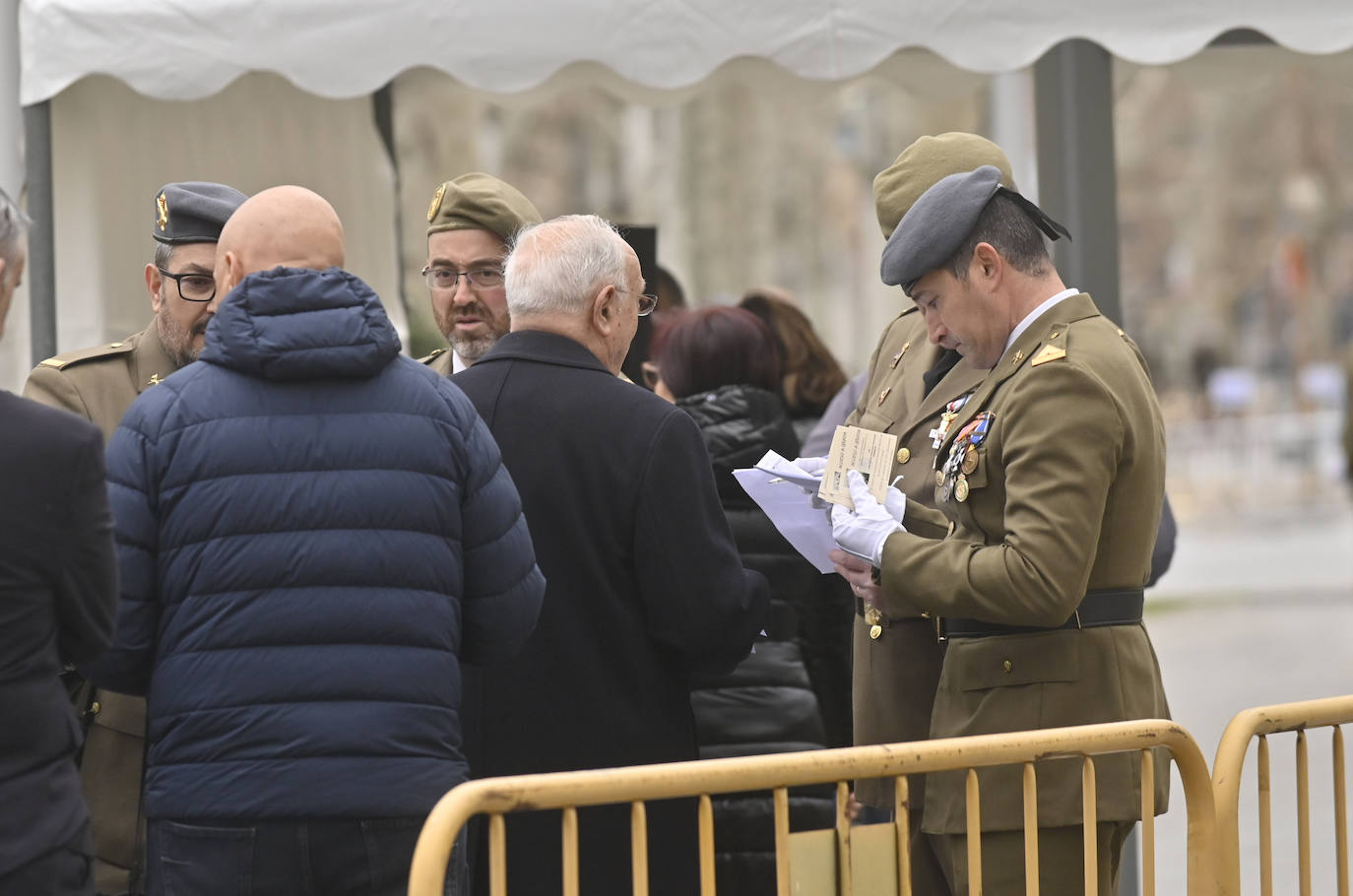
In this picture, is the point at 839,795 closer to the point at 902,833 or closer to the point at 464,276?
the point at 902,833

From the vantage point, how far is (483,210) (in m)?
4.46

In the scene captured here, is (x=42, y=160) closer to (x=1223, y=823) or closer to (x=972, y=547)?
(x=972, y=547)

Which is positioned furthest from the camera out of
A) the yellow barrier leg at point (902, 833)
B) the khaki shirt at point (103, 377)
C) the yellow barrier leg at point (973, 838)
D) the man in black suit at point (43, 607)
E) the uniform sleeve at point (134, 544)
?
the khaki shirt at point (103, 377)

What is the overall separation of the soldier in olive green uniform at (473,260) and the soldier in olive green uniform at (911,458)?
915 mm

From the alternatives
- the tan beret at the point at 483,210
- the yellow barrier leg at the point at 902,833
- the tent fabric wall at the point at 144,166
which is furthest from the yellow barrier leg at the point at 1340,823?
the tent fabric wall at the point at 144,166

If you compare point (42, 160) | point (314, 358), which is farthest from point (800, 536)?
point (42, 160)

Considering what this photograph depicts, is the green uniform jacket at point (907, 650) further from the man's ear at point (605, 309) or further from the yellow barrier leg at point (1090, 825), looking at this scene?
the man's ear at point (605, 309)

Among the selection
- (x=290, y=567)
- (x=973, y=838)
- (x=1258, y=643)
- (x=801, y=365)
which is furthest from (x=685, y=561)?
(x=1258, y=643)

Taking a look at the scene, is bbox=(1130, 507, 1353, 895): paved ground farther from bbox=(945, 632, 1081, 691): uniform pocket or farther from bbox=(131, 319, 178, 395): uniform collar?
bbox=(131, 319, 178, 395): uniform collar

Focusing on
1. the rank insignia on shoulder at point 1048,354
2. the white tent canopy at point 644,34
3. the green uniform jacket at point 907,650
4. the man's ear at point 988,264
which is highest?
the white tent canopy at point 644,34

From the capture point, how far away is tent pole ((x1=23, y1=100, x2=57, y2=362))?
501 cm

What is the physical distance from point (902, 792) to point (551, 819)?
2.46 ft

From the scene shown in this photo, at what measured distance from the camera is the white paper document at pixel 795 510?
3.74m

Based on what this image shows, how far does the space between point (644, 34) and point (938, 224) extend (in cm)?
173
